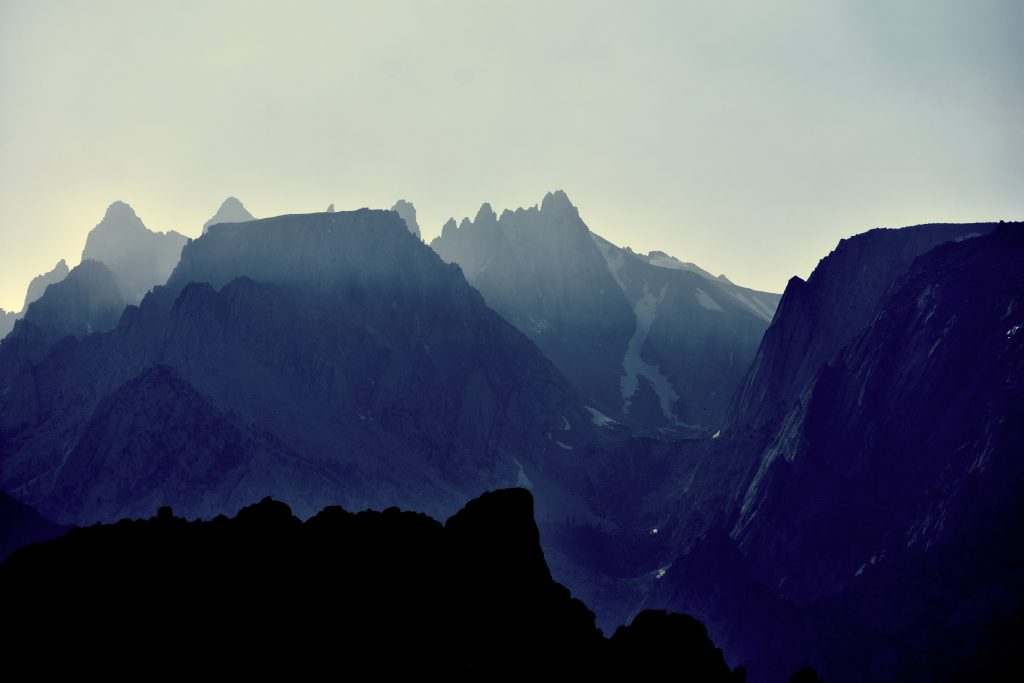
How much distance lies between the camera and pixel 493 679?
8350 cm

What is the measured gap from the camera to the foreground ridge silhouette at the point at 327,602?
88000 millimetres

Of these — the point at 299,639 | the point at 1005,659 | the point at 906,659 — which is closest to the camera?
the point at 299,639

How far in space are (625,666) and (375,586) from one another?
18.3 metres

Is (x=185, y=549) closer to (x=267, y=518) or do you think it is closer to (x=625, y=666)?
(x=267, y=518)

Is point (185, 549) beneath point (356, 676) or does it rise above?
above

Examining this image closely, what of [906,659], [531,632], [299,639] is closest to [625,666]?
[531,632]

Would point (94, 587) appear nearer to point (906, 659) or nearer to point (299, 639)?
point (299, 639)

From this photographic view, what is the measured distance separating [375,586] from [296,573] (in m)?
6.15

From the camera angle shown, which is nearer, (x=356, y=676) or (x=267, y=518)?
(x=356, y=676)

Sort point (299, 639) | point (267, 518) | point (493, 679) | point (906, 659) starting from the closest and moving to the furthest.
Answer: point (493, 679), point (299, 639), point (267, 518), point (906, 659)

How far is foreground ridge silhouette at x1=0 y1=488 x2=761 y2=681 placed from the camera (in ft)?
289

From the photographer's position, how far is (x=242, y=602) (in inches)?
3654

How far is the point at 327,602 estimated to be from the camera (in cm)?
9244

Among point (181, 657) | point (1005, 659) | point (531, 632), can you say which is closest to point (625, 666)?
point (531, 632)
